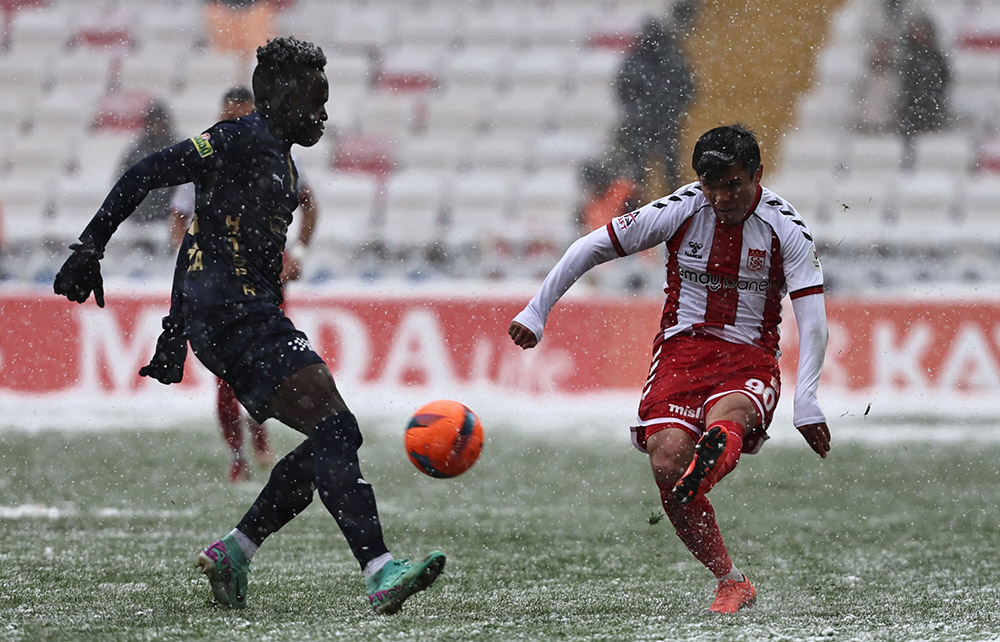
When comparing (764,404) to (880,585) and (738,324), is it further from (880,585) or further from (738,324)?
(880,585)

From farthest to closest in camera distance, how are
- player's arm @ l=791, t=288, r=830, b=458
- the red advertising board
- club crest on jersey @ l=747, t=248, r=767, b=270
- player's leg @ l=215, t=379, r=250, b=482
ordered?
1. the red advertising board
2. player's leg @ l=215, t=379, r=250, b=482
3. club crest on jersey @ l=747, t=248, r=767, b=270
4. player's arm @ l=791, t=288, r=830, b=458

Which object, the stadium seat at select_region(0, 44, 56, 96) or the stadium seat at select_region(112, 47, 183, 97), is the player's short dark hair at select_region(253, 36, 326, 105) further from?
the stadium seat at select_region(0, 44, 56, 96)

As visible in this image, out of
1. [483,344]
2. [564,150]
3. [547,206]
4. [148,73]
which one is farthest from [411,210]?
[483,344]

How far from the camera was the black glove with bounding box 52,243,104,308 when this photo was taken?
3.66 meters

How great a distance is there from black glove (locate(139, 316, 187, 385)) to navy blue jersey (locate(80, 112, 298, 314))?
8 cm

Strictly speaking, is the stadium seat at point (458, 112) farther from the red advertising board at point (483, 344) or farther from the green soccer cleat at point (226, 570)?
the green soccer cleat at point (226, 570)

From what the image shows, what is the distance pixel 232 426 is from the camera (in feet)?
23.3

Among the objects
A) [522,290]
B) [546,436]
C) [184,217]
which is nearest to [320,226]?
[522,290]

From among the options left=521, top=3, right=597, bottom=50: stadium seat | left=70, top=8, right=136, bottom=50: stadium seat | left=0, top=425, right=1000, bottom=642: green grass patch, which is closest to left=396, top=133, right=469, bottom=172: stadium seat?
left=521, top=3, right=597, bottom=50: stadium seat

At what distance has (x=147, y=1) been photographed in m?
16.2

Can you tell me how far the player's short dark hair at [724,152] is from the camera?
4.05 m

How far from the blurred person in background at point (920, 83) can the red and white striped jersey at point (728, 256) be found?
10611 millimetres

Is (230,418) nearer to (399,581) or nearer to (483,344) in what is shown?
(483,344)

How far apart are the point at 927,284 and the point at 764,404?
6.92 metres
